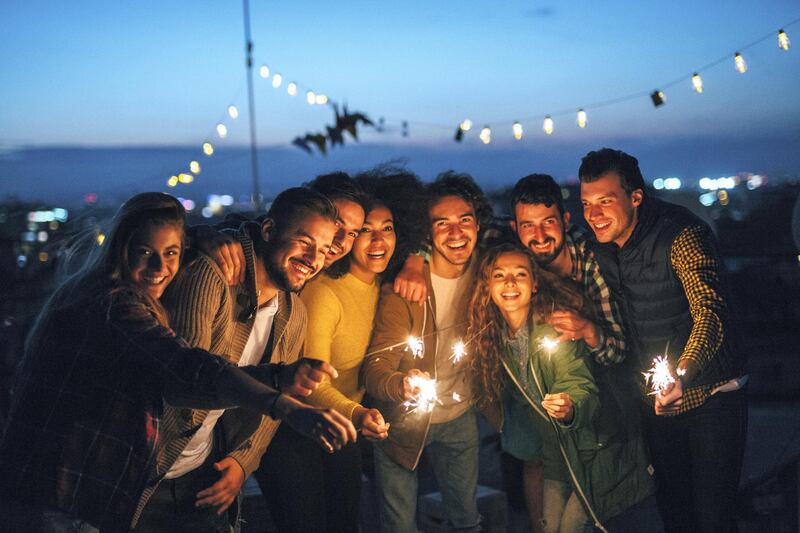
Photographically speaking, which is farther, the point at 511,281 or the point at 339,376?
the point at 511,281

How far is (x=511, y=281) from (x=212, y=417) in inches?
70.6

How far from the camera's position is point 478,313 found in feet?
14.6

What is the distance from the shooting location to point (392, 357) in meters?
4.31

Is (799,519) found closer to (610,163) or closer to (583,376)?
(583,376)

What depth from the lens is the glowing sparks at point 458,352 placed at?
4392 mm

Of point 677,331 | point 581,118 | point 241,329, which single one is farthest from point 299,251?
point 581,118

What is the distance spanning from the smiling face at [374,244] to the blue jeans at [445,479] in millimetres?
977

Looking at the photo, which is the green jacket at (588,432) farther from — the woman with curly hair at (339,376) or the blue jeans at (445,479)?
the woman with curly hair at (339,376)

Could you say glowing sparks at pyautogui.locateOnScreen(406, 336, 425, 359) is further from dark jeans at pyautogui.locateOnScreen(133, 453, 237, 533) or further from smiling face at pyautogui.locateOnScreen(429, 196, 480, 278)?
dark jeans at pyautogui.locateOnScreen(133, 453, 237, 533)

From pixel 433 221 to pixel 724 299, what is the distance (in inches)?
62.5

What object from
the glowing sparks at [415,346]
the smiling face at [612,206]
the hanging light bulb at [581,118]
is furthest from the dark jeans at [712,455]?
the hanging light bulb at [581,118]

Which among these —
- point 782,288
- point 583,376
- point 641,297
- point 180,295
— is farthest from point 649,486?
point 782,288

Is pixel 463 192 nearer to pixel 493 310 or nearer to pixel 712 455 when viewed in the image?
pixel 493 310

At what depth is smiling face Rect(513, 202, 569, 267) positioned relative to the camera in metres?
4.47
